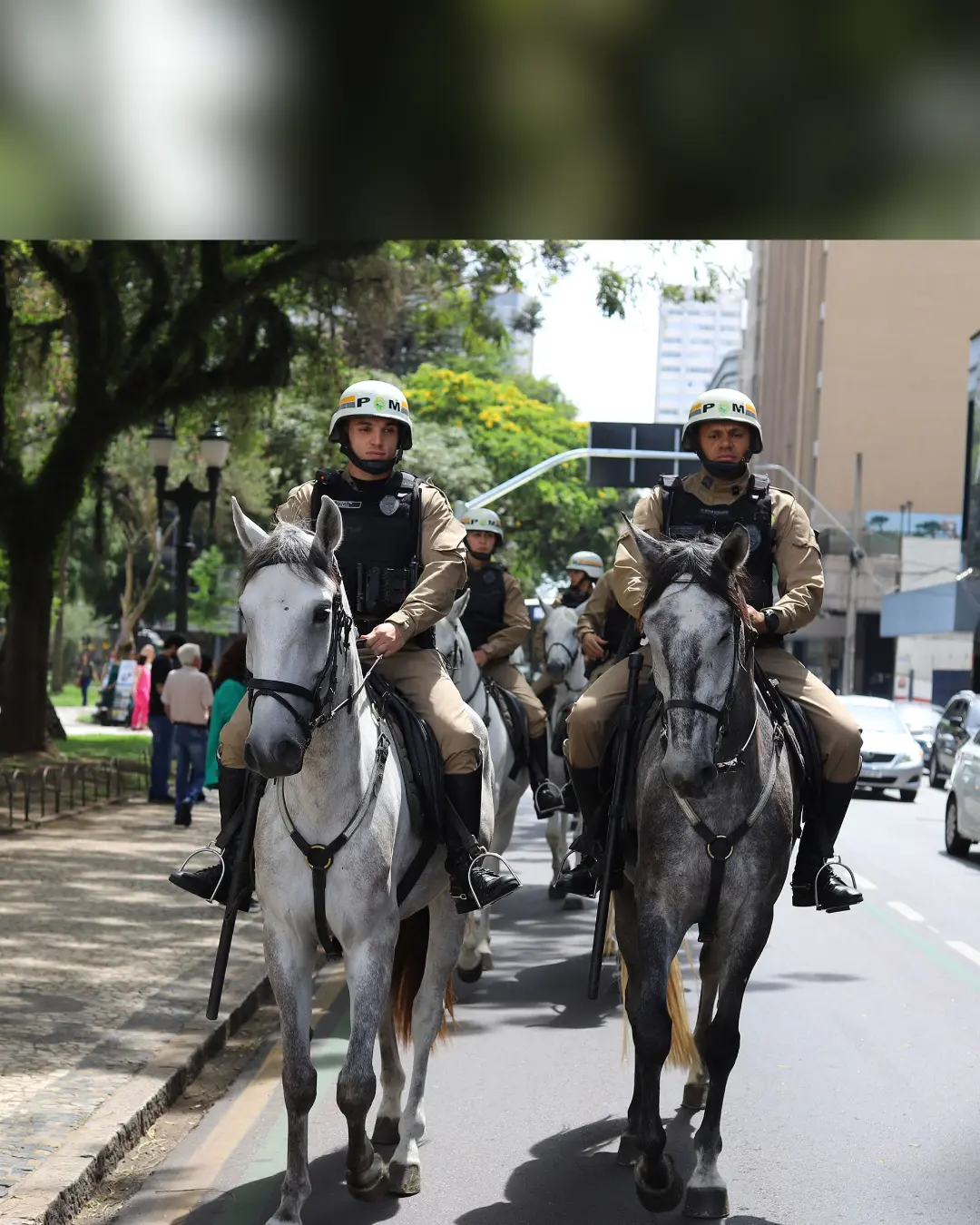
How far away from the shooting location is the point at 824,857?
7.14m

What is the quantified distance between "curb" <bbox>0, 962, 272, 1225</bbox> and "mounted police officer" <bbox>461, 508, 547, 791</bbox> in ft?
11.4

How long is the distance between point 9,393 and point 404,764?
2371 cm

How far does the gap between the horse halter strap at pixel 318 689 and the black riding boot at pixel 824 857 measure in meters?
2.33

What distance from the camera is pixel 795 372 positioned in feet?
283

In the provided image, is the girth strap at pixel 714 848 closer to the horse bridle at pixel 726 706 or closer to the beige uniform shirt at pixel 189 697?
the horse bridle at pixel 726 706

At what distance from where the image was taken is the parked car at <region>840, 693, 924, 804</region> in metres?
29.0

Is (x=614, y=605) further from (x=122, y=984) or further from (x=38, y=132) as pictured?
(x=38, y=132)

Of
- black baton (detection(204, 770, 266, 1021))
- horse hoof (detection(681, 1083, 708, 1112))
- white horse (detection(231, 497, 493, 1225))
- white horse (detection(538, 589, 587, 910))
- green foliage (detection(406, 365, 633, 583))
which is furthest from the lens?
green foliage (detection(406, 365, 633, 583))

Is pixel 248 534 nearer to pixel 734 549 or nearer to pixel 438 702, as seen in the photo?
pixel 438 702

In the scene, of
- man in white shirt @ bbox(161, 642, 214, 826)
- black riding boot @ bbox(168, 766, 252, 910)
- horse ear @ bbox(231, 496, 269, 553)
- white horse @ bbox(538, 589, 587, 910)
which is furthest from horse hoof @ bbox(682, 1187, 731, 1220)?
man in white shirt @ bbox(161, 642, 214, 826)

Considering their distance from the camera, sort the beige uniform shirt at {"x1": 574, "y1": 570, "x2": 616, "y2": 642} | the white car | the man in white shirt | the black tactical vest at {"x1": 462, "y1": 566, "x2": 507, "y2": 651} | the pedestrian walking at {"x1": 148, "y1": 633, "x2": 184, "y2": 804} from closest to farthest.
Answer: the beige uniform shirt at {"x1": 574, "y1": 570, "x2": 616, "y2": 642} → the black tactical vest at {"x1": 462, "y1": 566, "x2": 507, "y2": 651} → the white car → the man in white shirt → the pedestrian walking at {"x1": 148, "y1": 633, "x2": 184, "y2": 804}

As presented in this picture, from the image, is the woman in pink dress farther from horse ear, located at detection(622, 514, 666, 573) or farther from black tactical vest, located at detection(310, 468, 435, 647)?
horse ear, located at detection(622, 514, 666, 573)

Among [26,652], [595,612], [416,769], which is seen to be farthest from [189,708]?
[416,769]

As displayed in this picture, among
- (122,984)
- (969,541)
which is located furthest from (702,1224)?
(969,541)
